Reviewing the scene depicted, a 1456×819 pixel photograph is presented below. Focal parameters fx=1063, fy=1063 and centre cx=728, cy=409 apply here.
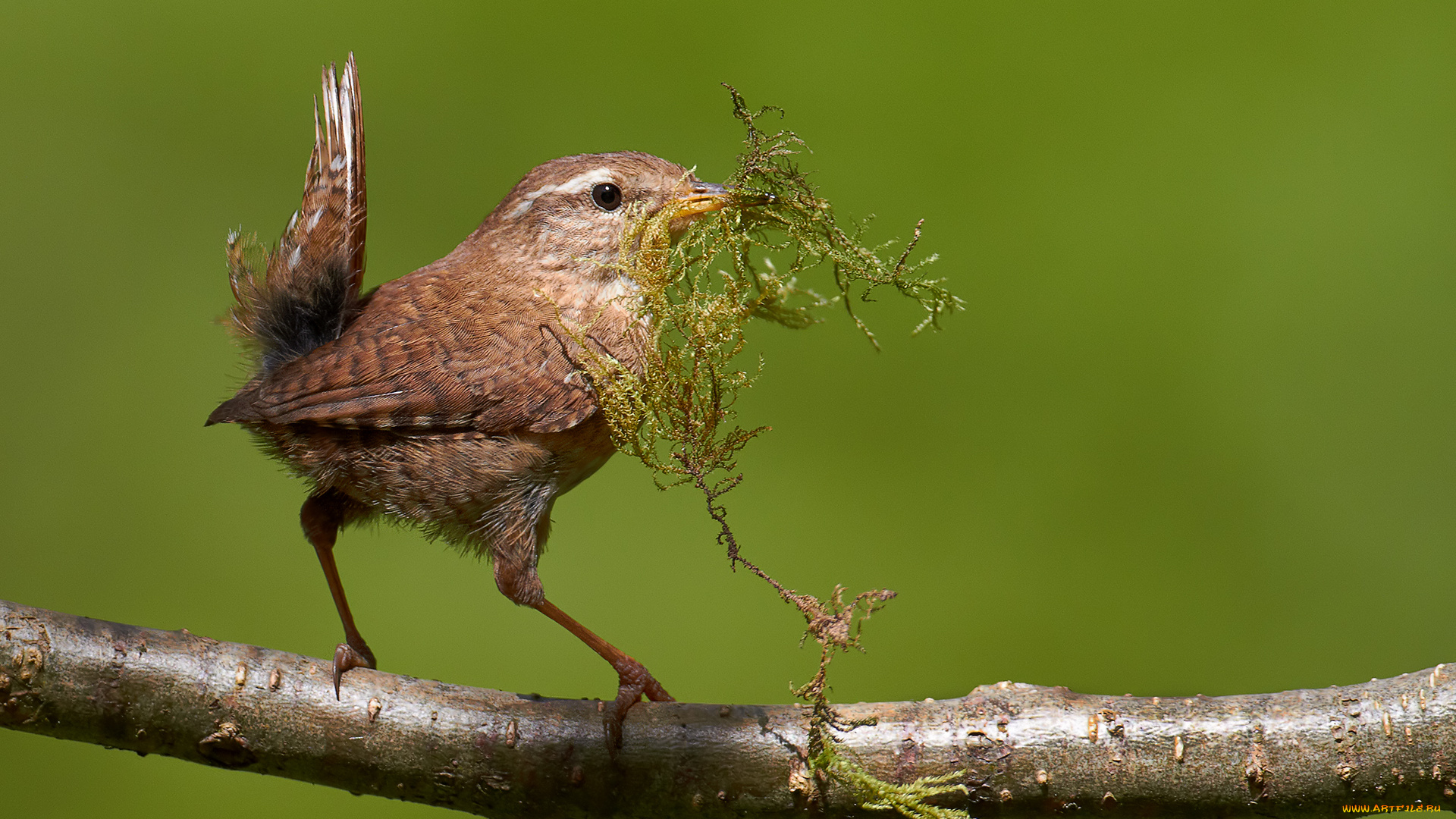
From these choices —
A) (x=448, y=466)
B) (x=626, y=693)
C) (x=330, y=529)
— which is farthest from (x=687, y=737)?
(x=330, y=529)

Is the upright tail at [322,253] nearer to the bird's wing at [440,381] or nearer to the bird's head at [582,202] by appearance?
the bird's wing at [440,381]

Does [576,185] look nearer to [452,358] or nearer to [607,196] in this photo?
[607,196]

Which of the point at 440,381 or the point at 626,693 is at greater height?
the point at 440,381

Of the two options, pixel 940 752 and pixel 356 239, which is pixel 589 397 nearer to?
pixel 356 239

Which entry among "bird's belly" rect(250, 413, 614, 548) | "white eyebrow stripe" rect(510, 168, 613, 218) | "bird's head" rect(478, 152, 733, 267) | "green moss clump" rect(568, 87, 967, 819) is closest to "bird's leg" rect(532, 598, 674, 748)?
"bird's belly" rect(250, 413, 614, 548)

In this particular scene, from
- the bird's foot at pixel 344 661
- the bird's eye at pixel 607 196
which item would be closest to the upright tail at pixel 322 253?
the bird's eye at pixel 607 196

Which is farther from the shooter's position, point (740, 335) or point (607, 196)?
point (607, 196)

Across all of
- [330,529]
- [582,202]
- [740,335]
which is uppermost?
[582,202]

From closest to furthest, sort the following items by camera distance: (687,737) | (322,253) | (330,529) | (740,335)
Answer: (740,335)
(687,737)
(322,253)
(330,529)
